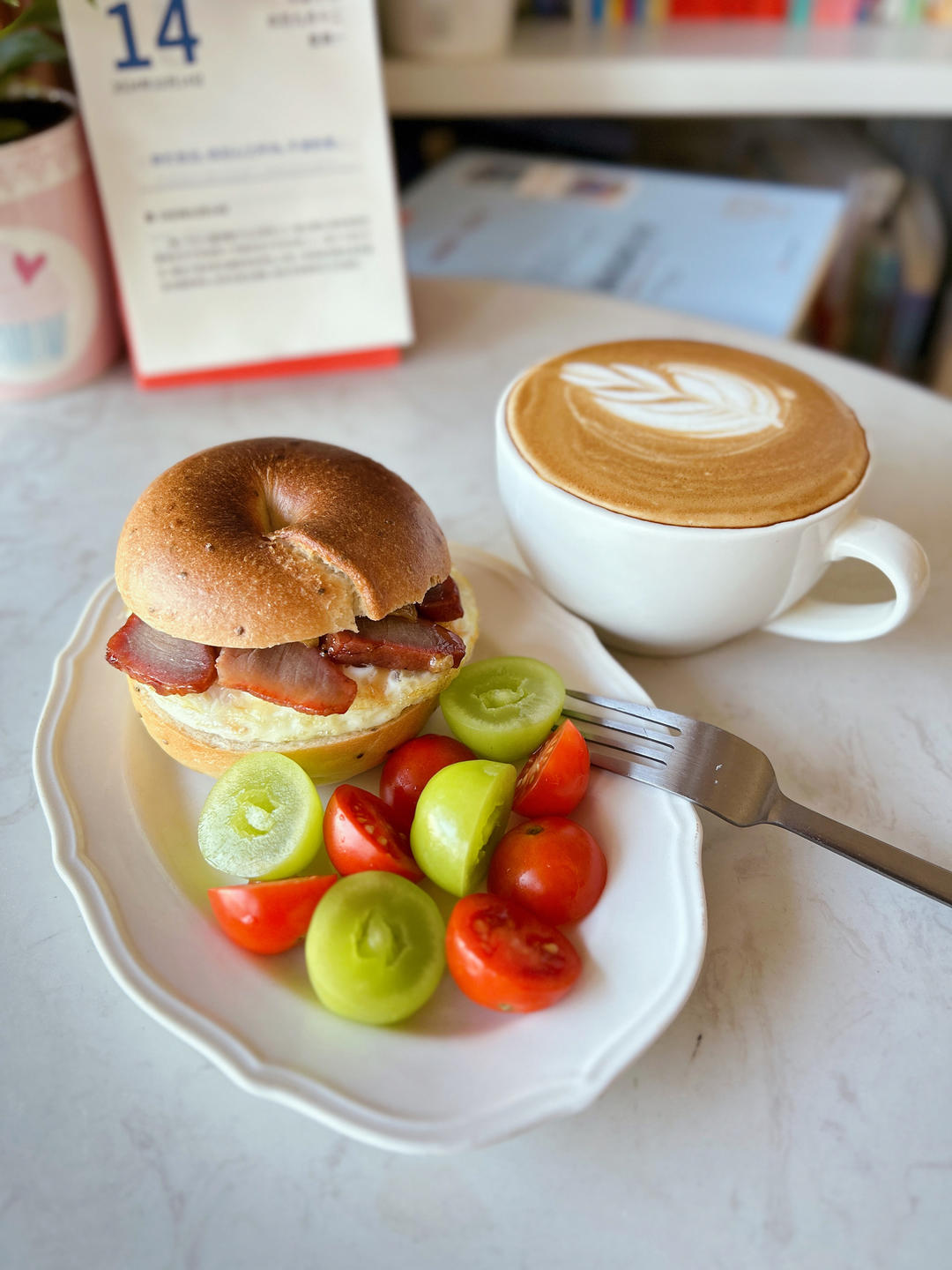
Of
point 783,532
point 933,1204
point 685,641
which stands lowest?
point 933,1204

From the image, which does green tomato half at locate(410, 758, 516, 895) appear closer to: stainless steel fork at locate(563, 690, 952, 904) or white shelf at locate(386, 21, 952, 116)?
stainless steel fork at locate(563, 690, 952, 904)

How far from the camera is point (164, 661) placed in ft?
3.05

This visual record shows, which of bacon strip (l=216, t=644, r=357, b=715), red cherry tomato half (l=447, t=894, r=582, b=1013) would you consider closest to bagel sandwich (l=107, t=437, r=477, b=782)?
bacon strip (l=216, t=644, r=357, b=715)

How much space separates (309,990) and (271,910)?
0.24 ft

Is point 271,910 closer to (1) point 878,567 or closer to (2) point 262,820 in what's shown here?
(2) point 262,820

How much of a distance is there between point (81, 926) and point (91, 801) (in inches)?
4.4

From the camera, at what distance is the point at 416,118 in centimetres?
301

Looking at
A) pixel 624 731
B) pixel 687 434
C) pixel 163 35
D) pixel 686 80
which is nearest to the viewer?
pixel 624 731

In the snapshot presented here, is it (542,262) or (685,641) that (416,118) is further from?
(685,641)

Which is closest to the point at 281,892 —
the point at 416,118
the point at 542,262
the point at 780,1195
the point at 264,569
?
the point at 264,569

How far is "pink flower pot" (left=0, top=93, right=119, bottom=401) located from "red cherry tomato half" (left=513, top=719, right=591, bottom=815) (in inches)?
43.0

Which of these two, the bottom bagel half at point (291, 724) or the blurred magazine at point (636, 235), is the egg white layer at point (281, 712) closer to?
the bottom bagel half at point (291, 724)

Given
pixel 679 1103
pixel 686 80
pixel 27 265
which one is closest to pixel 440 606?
pixel 679 1103

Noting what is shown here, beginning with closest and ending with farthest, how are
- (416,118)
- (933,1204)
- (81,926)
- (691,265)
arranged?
(933,1204), (81,926), (691,265), (416,118)
